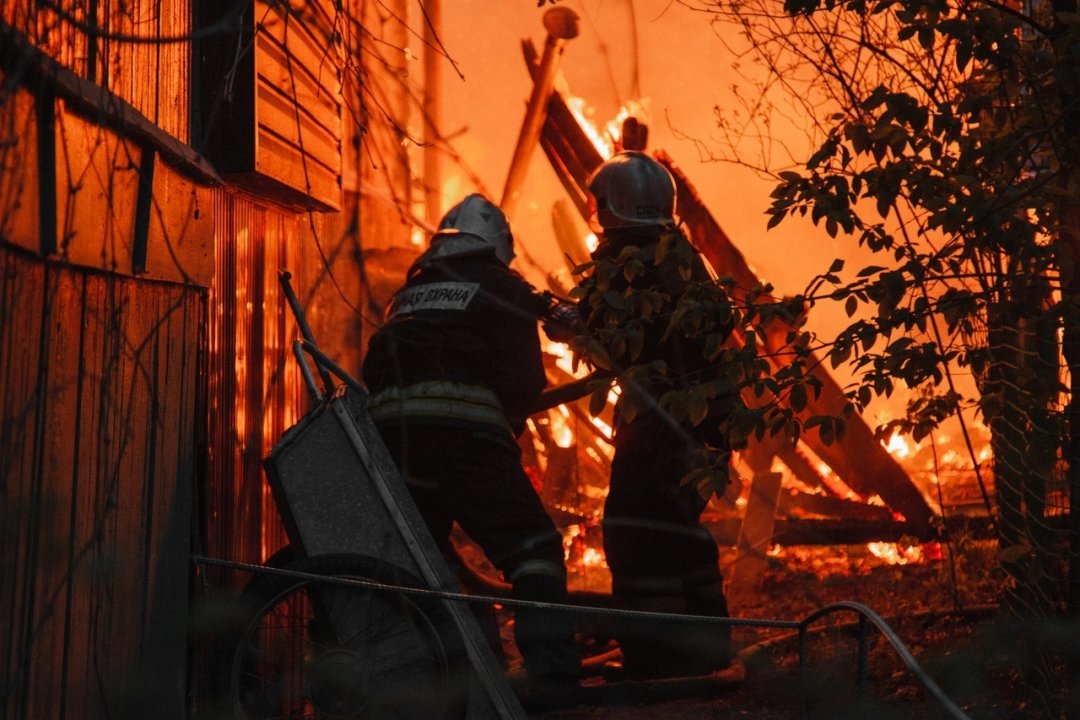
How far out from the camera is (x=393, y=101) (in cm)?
930

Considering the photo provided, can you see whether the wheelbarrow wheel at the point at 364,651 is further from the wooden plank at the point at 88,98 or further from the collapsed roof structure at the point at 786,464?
the collapsed roof structure at the point at 786,464

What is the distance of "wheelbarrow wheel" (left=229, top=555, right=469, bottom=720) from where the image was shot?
4.16 meters

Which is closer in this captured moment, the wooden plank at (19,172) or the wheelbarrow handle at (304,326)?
the wooden plank at (19,172)

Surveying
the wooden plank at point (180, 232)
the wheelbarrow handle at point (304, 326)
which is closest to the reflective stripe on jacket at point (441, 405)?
the wheelbarrow handle at point (304, 326)

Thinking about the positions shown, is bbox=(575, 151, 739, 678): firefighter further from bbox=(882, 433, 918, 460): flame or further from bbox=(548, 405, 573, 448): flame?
bbox=(882, 433, 918, 460): flame

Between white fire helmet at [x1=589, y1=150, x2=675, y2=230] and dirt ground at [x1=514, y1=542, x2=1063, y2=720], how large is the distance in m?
2.05

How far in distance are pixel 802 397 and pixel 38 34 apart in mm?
2273

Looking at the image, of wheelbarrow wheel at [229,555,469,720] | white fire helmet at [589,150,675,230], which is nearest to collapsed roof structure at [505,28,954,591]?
white fire helmet at [589,150,675,230]

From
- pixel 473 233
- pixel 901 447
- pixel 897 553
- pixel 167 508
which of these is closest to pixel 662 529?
pixel 473 233

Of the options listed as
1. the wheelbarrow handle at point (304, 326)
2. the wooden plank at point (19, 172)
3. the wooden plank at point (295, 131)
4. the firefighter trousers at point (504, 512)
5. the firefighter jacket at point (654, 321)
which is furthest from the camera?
the firefighter trousers at point (504, 512)

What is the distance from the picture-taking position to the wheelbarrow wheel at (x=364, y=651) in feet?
13.6

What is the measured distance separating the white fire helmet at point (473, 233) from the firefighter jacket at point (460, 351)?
5 centimetres

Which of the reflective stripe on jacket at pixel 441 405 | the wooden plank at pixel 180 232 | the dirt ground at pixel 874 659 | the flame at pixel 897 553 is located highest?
the wooden plank at pixel 180 232

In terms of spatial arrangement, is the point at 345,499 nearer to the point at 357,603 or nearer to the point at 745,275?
the point at 357,603
